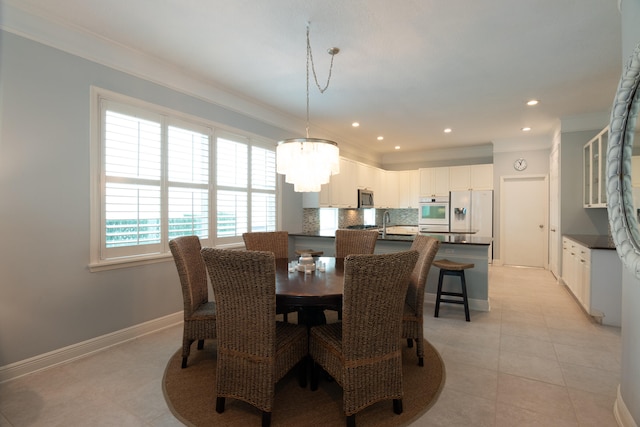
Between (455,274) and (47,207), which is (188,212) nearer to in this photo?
(47,207)

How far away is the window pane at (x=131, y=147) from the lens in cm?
275

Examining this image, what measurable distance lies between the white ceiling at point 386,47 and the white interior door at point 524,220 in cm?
205

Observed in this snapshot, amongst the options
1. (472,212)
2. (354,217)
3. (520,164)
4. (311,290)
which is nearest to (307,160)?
(311,290)

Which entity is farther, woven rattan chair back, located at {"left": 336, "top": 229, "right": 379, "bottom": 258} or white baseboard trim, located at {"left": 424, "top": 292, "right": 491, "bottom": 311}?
white baseboard trim, located at {"left": 424, "top": 292, "right": 491, "bottom": 311}

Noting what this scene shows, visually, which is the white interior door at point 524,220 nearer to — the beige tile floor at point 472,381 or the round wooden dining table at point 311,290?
the beige tile floor at point 472,381

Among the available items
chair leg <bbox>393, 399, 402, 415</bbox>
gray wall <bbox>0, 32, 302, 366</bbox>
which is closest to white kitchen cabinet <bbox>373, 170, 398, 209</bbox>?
gray wall <bbox>0, 32, 302, 366</bbox>

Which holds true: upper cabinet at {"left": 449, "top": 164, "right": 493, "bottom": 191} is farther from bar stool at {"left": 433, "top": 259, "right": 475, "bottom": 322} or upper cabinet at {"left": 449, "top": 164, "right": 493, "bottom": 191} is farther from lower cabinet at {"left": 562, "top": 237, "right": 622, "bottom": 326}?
bar stool at {"left": 433, "top": 259, "right": 475, "bottom": 322}

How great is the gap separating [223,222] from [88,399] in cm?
216

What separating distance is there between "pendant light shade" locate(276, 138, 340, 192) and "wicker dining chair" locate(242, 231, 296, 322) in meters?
0.99

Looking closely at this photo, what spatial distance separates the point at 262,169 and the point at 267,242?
54.0 inches

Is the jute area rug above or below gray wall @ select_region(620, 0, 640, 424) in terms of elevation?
below

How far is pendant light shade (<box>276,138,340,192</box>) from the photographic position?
98.3 inches

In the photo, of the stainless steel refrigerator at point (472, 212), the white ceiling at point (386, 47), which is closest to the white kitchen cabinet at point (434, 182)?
the stainless steel refrigerator at point (472, 212)

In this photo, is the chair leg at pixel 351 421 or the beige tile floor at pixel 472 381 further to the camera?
the beige tile floor at pixel 472 381
